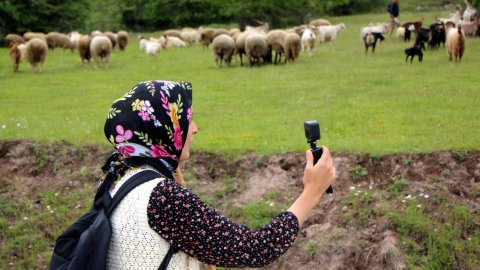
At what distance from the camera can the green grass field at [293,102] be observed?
9.41m

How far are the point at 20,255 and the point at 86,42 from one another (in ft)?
57.5

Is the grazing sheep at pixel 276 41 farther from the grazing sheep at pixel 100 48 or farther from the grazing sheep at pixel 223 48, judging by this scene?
the grazing sheep at pixel 100 48

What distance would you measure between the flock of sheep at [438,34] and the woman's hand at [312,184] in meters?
15.3

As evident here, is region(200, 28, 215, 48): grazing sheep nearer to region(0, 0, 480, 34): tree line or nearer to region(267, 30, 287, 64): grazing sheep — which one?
region(0, 0, 480, 34): tree line

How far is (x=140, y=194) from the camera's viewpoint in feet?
8.36

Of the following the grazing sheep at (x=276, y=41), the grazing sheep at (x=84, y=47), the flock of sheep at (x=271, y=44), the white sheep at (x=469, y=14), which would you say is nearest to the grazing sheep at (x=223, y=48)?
the flock of sheep at (x=271, y=44)

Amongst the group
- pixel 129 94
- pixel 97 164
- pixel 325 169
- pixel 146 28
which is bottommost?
pixel 146 28

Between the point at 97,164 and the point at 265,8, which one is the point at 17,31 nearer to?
the point at 265,8

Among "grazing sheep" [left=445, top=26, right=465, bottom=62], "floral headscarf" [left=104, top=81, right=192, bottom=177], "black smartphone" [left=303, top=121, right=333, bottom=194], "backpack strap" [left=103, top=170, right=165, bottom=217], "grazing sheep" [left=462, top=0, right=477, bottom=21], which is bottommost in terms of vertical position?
"grazing sheep" [left=462, top=0, right=477, bottom=21]

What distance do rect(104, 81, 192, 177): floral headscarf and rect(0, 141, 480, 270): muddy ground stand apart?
4.95 meters

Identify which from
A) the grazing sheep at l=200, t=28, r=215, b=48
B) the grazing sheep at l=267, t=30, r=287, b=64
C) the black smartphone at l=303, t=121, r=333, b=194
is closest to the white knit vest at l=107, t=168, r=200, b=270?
the black smartphone at l=303, t=121, r=333, b=194

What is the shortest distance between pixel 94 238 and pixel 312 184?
966 millimetres

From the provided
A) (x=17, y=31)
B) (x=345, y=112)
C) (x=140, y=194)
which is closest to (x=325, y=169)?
(x=140, y=194)

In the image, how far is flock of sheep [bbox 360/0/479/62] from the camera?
17.2 metres
